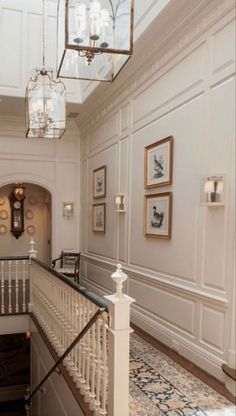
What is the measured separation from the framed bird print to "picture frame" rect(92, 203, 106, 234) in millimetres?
2104

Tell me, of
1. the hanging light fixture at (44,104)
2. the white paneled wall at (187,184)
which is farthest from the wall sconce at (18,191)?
the hanging light fixture at (44,104)

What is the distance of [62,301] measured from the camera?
13.7 ft

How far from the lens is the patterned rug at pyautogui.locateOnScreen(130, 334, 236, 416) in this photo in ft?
9.40

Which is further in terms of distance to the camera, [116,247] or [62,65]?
[116,247]

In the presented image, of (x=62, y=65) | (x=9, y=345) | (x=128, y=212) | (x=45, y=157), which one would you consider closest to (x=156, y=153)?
(x=128, y=212)

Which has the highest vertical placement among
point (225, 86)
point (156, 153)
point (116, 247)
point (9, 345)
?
point (225, 86)

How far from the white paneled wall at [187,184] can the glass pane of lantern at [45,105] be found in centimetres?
114

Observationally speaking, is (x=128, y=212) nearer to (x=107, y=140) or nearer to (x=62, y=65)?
(x=107, y=140)

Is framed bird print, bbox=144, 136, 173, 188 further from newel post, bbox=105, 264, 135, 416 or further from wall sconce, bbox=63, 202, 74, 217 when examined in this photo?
wall sconce, bbox=63, 202, 74, 217

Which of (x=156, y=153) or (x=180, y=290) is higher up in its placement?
(x=156, y=153)

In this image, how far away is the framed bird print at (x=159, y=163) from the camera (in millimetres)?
4383

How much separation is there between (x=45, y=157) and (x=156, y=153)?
14.3 feet

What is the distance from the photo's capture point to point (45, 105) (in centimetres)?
510

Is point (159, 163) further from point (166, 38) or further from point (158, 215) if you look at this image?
point (166, 38)
